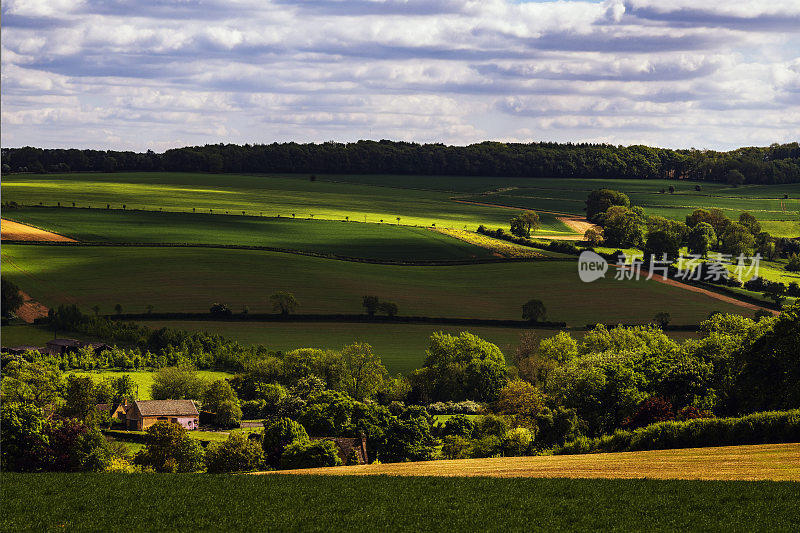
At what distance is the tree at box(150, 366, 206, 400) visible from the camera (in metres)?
89.8

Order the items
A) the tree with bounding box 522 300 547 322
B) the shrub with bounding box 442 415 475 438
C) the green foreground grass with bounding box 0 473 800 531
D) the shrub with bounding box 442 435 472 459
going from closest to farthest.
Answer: the green foreground grass with bounding box 0 473 800 531 → the shrub with bounding box 442 435 472 459 → the shrub with bounding box 442 415 475 438 → the tree with bounding box 522 300 547 322

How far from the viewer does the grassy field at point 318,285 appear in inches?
4473

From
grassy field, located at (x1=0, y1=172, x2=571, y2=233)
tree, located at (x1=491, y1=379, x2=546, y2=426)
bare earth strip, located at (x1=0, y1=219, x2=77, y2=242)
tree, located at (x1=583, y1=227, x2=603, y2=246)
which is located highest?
grassy field, located at (x1=0, y1=172, x2=571, y2=233)

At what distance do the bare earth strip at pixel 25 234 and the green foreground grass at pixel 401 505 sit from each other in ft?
342

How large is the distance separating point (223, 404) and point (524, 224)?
88.0 meters

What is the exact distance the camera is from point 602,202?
18088 cm

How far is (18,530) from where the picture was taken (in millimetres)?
29312

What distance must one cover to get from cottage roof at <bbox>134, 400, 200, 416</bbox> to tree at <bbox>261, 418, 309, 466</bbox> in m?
25.9

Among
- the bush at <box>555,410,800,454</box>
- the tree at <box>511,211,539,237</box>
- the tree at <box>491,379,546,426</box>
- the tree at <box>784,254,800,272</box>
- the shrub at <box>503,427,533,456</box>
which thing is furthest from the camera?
the tree at <box>511,211,539,237</box>

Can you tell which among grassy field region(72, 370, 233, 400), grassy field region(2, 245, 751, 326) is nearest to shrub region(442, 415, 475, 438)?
grassy field region(72, 370, 233, 400)

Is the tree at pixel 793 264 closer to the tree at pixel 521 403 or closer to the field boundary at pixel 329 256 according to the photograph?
the field boundary at pixel 329 256

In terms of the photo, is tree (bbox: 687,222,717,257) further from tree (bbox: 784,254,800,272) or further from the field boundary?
the field boundary

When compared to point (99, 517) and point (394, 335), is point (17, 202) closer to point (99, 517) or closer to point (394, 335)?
point (394, 335)

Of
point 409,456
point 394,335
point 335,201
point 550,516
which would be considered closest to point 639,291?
point 394,335
